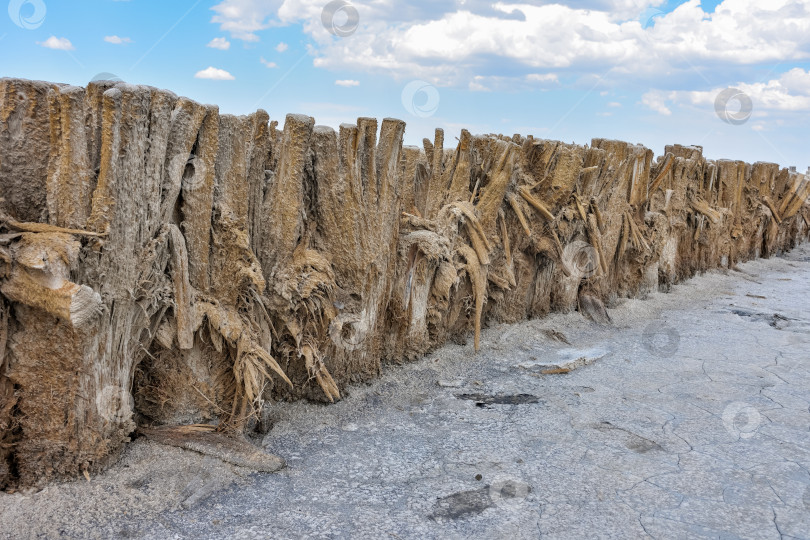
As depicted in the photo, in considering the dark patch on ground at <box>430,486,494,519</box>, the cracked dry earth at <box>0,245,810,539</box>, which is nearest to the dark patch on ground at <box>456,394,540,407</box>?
the cracked dry earth at <box>0,245,810,539</box>

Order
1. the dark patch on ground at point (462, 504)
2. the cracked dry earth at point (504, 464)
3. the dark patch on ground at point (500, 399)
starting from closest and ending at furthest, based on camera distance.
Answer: the cracked dry earth at point (504, 464), the dark patch on ground at point (462, 504), the dark patch on ground at point (500, 399)

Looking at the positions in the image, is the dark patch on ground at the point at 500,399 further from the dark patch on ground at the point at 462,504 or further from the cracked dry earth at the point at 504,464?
the dark patch on ground at the point at 462,504

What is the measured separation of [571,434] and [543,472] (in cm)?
58

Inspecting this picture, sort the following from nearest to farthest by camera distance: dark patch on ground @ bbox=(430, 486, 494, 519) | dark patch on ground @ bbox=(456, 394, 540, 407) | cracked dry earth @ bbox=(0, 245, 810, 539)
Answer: cracked dry earth @ bbox=(0, 245, 810, 539) < dark patch on ground @ bbox=(430, 486, 494, 519) < dark patch on ground @ bbox=(456, 394, 540, 407)

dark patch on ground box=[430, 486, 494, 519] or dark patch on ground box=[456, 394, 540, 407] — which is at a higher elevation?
dark patch on ground box=[456, 394, 540, 407]

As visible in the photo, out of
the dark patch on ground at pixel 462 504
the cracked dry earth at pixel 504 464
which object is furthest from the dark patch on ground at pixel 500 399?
the dark patch on ground at pixel 462 504

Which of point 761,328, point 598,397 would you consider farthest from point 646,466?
point 761,328

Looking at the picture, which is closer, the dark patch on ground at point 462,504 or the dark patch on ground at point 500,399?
the dark patch on ground at point 462,504

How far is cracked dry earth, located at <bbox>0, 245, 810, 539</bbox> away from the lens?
9.96ft

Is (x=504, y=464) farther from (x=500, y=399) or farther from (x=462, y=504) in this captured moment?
(x=500, y=399)

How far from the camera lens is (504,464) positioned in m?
3.65

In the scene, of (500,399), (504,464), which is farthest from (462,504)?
(500,399)

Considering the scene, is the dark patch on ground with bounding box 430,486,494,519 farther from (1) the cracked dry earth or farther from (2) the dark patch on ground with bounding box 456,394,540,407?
(2) the dark patch on ground with bounding box 456,394,540,407

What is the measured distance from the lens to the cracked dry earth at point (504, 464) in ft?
9.96
